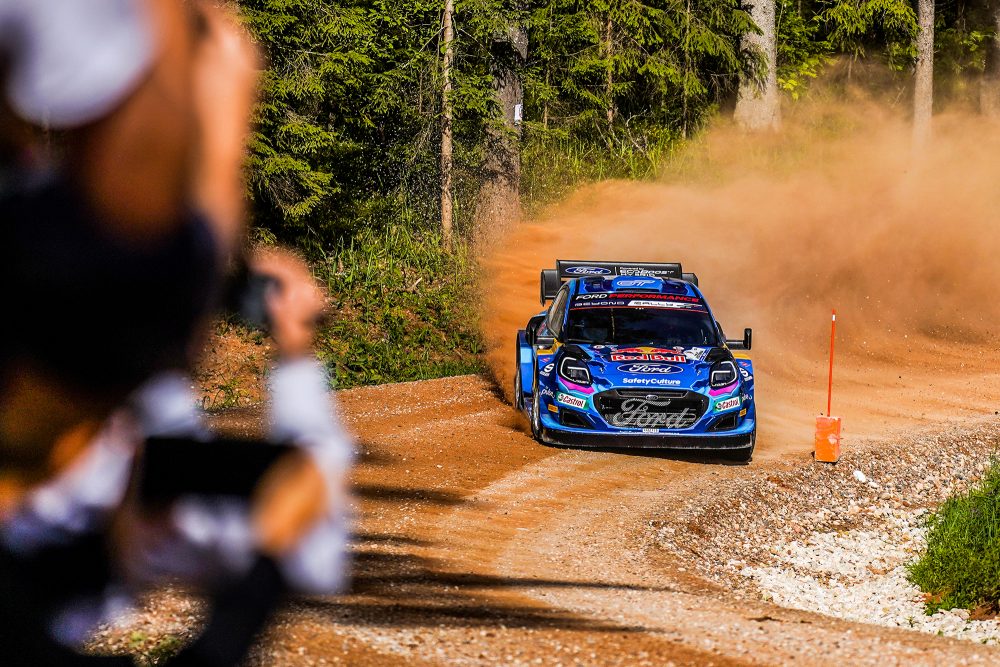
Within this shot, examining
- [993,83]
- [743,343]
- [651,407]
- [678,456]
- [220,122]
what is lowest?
[678,456]

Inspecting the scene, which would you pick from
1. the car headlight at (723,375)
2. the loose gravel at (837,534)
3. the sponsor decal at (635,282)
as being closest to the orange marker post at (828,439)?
the loose gravel at (837,534)

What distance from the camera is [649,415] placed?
13.4m

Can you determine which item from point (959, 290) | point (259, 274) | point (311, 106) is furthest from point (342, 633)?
point (959, 290)

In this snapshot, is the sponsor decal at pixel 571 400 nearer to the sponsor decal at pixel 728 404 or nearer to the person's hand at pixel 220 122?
the sponsor decal at pixel 728 404

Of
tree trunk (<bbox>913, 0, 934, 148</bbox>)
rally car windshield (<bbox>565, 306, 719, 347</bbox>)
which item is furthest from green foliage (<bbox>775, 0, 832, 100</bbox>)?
rally car windshield (<bbox>565, 306, 719, 347</bbox>)

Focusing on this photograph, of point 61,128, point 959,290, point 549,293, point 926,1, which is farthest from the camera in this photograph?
point 926,1

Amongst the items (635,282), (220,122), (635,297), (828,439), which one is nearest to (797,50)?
(635,282)

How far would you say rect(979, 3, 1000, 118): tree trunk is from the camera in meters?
38.6

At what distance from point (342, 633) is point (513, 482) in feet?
22.1

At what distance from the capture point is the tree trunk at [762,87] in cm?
3422

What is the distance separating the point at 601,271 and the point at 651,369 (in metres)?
3.65

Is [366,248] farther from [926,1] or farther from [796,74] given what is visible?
[926,1]

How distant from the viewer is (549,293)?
17234 mm

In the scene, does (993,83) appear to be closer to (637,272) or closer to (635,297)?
(637,272)
